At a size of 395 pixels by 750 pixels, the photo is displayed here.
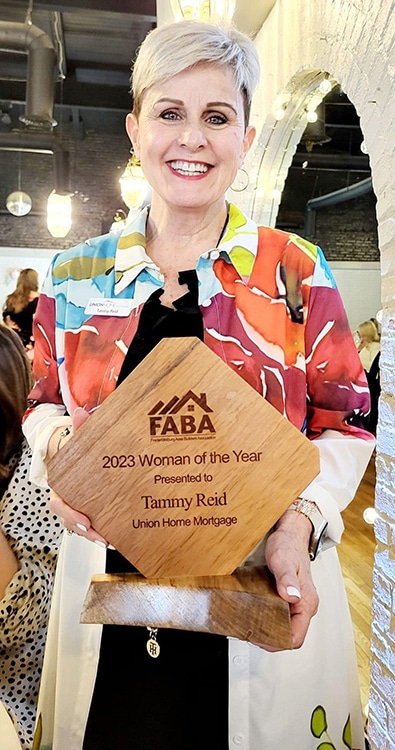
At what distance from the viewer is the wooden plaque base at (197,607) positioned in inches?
31.8

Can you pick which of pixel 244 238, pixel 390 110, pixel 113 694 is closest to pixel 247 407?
pixel 244 238

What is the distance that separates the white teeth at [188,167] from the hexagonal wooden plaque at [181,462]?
0.39 m

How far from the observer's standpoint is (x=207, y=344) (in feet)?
3.50

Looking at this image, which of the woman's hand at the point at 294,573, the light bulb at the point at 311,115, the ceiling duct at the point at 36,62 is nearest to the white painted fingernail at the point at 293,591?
the woman's hand at the point at 294,573

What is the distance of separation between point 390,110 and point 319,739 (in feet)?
4.03

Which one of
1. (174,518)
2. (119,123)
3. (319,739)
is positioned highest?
(119,123)

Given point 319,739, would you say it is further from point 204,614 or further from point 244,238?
point 244,238

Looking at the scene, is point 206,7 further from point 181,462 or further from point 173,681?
point 173,681

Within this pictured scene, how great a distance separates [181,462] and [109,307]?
399 millimetres

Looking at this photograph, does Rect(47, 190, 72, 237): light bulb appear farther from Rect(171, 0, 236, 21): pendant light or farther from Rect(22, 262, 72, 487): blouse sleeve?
Rect(22, 262, 72, 487): blouse sleeve

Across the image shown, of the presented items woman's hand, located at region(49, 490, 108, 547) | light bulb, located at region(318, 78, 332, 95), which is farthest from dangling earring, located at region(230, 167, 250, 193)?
woman's hand, located at region(49, 490, 108, 547)

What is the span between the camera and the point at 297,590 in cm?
83

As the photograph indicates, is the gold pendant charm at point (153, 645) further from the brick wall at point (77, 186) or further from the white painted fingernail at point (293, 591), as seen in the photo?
the brick wall at point (77, 186)

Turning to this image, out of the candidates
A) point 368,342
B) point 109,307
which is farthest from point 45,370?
point 368,342
